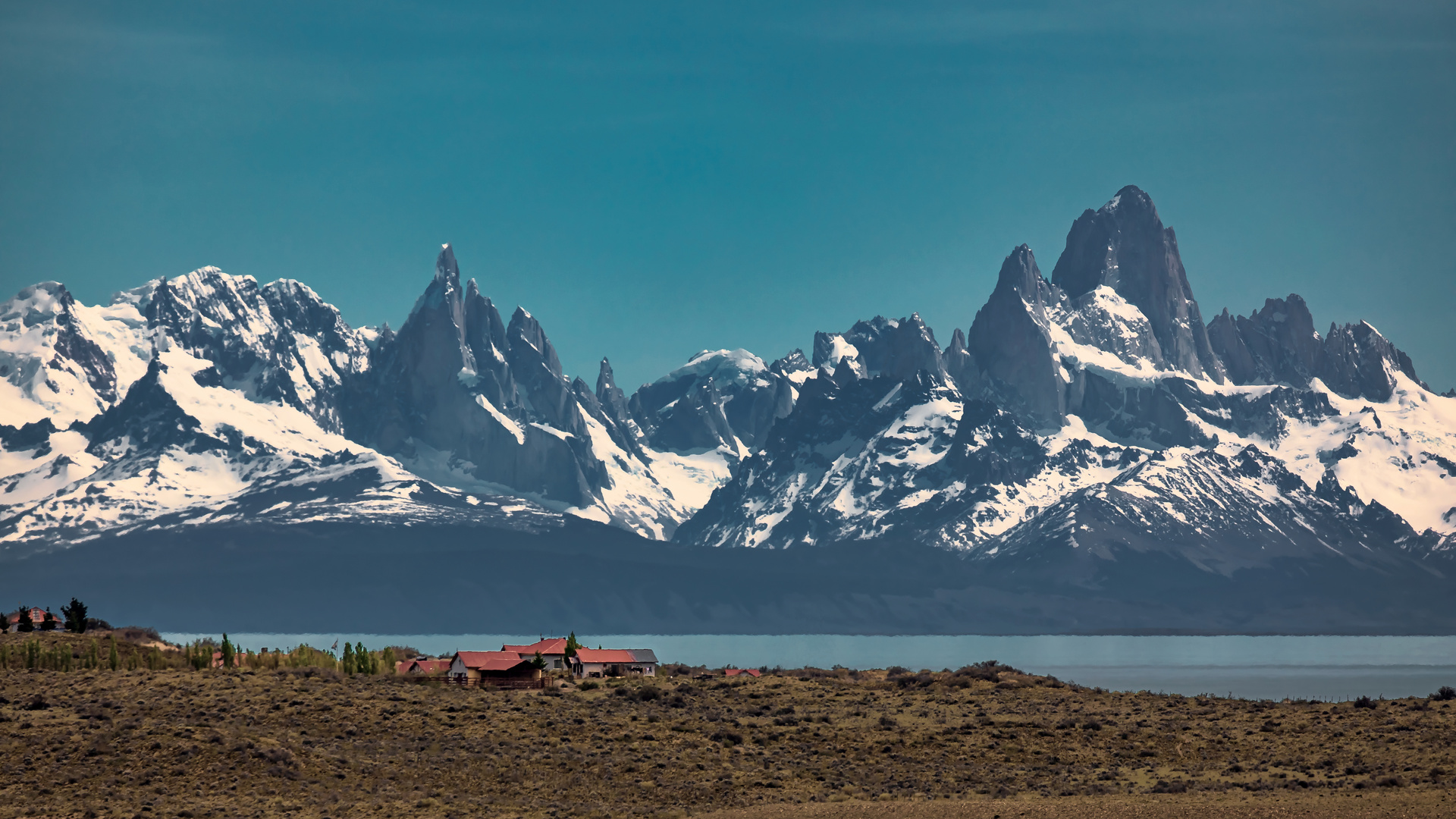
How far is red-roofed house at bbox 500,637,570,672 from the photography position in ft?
343

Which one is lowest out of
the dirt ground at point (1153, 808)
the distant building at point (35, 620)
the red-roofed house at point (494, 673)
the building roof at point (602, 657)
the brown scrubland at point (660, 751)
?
the dirt ground at point (1153, 808)

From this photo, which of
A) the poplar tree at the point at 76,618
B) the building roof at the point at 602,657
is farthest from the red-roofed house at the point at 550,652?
the poplar tree at the point at 76,618

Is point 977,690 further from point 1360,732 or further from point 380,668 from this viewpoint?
point 380,668

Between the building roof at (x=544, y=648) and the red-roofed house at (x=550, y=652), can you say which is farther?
the building roof at (x=544, y=648)

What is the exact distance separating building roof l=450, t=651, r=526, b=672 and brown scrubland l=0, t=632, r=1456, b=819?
5743 millimetres

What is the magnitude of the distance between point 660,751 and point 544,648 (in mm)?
42277

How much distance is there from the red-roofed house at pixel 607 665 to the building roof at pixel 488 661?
677cm

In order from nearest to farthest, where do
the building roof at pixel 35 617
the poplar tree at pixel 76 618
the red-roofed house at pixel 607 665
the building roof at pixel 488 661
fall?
1. the building roof at pixel 488 661
2. the poplar tree at pixel 76 618
3. the building roof at pixel 35 617
4. the red-roofed house at pixel 607 665

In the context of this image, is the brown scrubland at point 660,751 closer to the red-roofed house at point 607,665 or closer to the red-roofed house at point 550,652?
the red-roofed house at point 550,652

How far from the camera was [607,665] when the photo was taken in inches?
4218

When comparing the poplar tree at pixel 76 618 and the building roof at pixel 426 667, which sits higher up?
the poplar tree at pixel 76 618

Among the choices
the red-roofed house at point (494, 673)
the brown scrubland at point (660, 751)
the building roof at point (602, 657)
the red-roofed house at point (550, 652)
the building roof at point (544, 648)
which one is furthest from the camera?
the building roof at point (544, 648)

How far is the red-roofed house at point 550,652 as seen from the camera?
105m

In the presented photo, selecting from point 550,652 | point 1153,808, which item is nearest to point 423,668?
point 550,652
